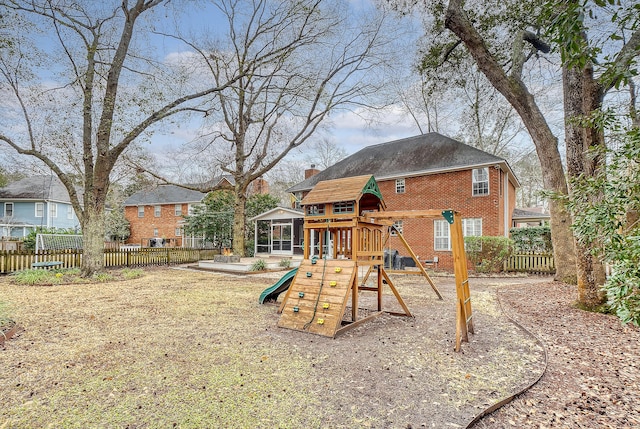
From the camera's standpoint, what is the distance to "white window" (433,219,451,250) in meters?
17.0

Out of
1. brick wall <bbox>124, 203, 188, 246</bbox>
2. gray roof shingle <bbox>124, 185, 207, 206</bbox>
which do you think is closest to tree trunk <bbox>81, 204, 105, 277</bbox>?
gray roof shingle <bbox>124, 185, 207, 206</bbox>

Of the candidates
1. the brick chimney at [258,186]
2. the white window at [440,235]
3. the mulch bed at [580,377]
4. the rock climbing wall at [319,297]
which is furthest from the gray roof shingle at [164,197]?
the mulch bed at [580,377]

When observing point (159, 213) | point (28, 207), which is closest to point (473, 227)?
point (159, 213)

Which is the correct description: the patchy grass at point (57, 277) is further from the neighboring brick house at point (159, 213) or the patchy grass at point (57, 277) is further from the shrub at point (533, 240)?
the neighboring brick house at point (159, 213)

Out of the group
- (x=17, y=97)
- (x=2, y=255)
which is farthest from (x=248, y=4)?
(x=2, y=255)

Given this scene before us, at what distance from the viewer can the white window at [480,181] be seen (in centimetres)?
1592

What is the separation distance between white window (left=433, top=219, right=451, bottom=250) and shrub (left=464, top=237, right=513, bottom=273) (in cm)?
240

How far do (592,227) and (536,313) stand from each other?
481 cm

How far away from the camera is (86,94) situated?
39.6ft

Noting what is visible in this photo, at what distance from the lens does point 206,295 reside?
8.98 metres

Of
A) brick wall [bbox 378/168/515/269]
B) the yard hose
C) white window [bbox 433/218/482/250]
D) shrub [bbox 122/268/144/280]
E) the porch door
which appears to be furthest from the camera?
the porch door

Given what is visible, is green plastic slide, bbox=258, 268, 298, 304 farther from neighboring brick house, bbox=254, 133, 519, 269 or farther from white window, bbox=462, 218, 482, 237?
white window, bbox=462, 218, 482, 237

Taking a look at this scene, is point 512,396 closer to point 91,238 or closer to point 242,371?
point 242,371

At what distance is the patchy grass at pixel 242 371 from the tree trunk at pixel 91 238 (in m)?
5.45
